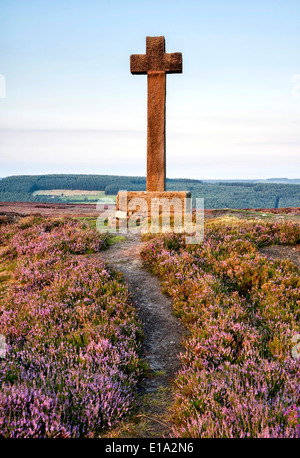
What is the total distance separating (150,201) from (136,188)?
4564 cm

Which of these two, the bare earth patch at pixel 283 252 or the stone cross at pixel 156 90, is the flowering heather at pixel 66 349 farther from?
the stone cross at pixel 156 90

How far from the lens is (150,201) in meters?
11.8

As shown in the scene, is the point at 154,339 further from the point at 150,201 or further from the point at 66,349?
the point at 150,201

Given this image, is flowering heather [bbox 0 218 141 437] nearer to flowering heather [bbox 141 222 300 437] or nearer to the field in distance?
flowering heather [bbox 141 222 300 437]

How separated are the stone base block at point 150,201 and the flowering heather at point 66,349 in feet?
13.9

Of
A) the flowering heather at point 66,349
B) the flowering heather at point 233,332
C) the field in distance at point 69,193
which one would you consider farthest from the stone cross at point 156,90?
the field in distance at point 69,193

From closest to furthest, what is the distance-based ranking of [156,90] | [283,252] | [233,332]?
[233,332], [283,252], [156,90]

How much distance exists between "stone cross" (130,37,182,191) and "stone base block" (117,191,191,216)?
0.58 meters

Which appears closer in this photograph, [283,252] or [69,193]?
[283,252]

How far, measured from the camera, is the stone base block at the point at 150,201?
11.8 meters

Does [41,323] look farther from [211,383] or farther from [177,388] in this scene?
[211,383]

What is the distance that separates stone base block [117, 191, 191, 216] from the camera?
11773 millimetres

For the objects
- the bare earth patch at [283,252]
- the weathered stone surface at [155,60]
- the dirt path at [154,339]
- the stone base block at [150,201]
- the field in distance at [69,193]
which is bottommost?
the dirt path at [154,339]

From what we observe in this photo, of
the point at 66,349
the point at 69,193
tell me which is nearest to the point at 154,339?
the point at 66,349
